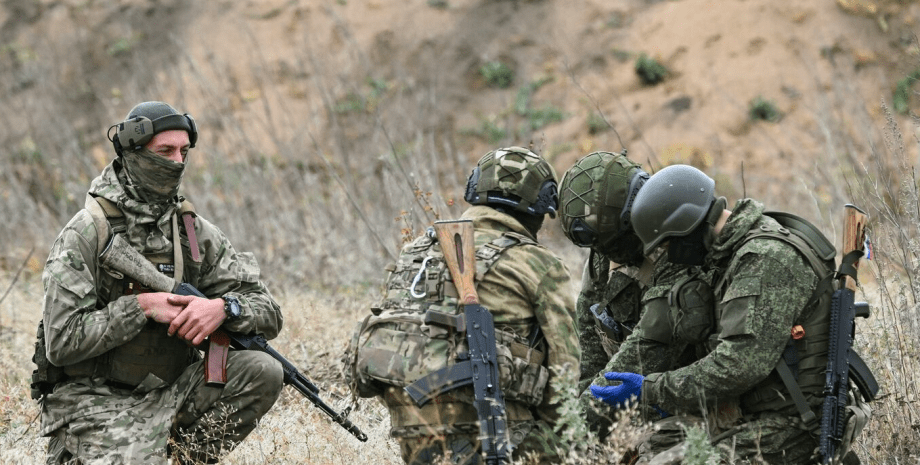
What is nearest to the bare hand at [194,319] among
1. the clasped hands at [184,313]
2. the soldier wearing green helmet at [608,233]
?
the clasped hands at [184,313]

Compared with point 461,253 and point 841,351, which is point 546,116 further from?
point 841,351

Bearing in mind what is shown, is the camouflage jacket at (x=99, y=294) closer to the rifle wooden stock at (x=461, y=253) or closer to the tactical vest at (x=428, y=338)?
the tactical vest at (x=428, y=338)

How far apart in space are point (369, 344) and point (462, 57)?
42.9ft

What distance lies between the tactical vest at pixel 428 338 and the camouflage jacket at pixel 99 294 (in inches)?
38.7

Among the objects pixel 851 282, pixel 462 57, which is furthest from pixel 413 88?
pixel 851 282

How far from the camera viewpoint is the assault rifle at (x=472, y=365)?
3.84m

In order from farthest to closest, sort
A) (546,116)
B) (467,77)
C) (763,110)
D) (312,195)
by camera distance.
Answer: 1. (467,77)
2. (546,116)
3. (763,110)
4. (312,195)

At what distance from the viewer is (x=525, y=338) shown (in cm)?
409

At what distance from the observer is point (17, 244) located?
13.4m

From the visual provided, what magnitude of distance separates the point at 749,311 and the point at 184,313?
2.45 meters

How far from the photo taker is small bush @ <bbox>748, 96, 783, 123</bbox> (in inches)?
568

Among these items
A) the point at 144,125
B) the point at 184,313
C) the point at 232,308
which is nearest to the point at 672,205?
the point at 232,308

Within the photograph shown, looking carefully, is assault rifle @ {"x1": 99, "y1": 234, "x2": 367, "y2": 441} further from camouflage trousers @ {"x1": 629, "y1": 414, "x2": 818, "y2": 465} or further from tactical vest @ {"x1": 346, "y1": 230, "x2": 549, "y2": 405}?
camouflage trousers @ {"x1": 629, "y1": 414, "x2": 818, "y2": 465}

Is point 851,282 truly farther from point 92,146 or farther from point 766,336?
point 92,146
